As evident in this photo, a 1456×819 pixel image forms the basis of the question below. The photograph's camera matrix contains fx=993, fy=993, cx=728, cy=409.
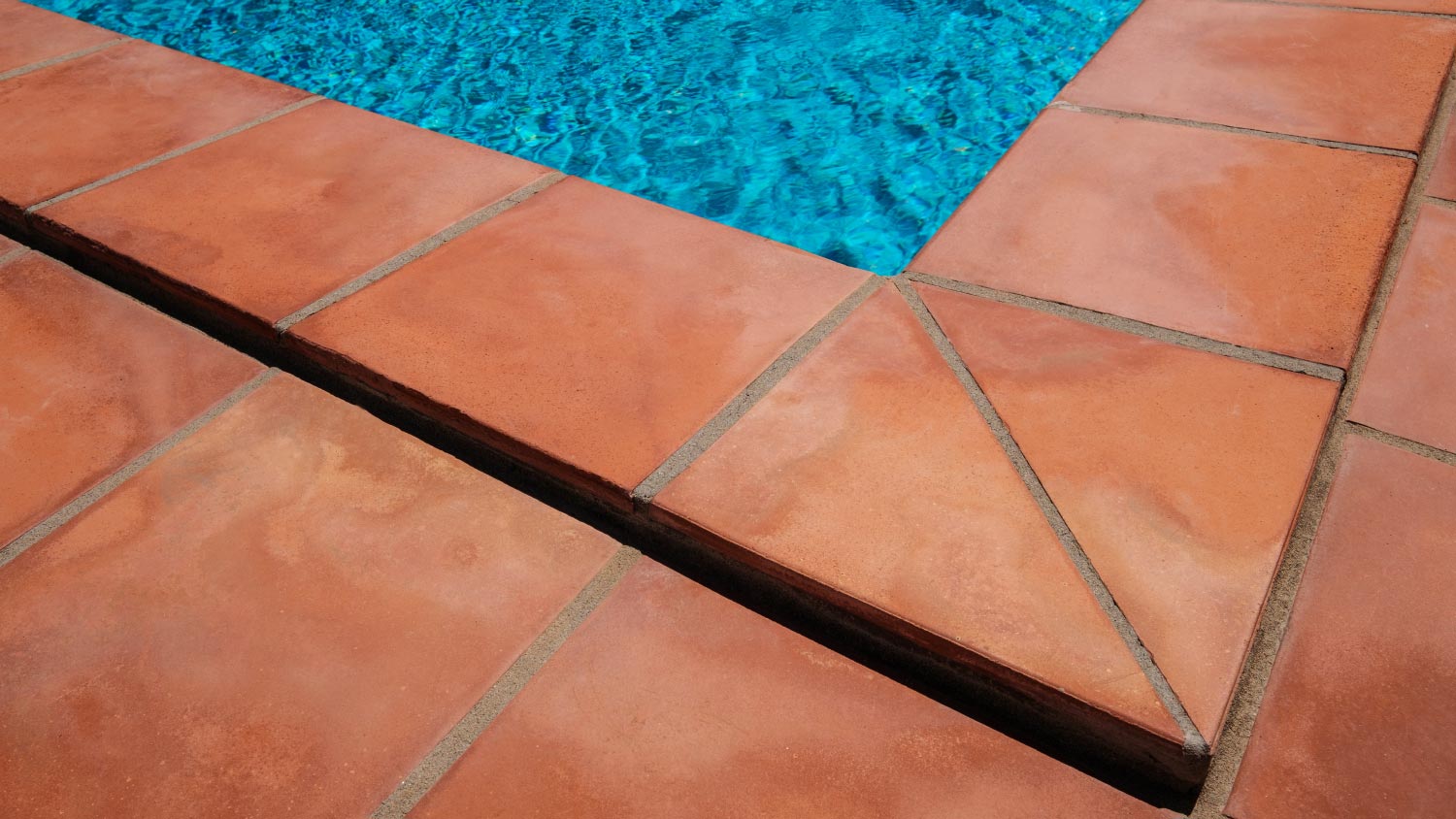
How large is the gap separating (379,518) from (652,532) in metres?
0.37

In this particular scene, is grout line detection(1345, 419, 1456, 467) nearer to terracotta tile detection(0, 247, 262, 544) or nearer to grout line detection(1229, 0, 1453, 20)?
grout line detection(1229, 0, 1453, 20)

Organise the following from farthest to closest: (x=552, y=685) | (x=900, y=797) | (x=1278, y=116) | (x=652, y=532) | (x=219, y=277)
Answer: (x=1278, y=116), (x=219, y=277), (x=652, y=532), (x=552, y=685), (x=900, y=797)

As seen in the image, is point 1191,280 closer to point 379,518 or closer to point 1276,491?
point 1276,491

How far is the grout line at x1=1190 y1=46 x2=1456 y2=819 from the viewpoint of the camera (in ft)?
3.36

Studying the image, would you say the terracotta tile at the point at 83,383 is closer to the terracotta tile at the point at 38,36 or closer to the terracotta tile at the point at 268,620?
the terracotta tile at the point at 268,620

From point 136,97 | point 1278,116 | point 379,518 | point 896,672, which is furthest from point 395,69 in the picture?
point 896,672

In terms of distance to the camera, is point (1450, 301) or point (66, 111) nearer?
point (1450, 301)

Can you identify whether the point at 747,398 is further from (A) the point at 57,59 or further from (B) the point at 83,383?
(A) the point at 57,59

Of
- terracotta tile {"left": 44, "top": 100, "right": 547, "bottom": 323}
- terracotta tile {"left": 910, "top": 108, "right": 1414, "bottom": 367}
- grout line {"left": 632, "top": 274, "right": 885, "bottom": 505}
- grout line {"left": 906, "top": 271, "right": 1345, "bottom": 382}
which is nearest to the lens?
grout line {"left": 632, "top": 274, "right": 885, "bottom": 505}

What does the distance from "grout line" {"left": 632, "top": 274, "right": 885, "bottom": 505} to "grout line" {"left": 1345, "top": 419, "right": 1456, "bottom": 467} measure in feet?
2.32

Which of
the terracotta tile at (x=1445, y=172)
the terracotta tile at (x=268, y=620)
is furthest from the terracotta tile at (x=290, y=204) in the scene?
the terracotta tile at (x=1445, y=172)

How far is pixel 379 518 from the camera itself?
1.34m

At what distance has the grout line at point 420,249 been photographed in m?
1.60

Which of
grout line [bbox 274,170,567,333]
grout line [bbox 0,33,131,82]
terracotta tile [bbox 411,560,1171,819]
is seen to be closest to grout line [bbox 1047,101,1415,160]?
grout line [bbox 274,170,567,333]
